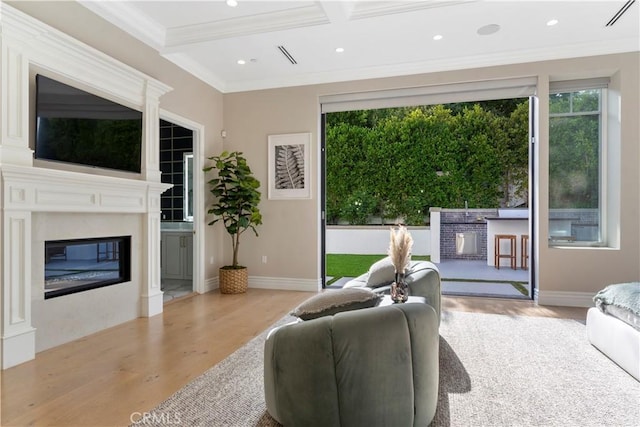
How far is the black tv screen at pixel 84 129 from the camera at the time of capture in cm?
288

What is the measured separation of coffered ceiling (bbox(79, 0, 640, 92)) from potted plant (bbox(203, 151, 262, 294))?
4.45 ft

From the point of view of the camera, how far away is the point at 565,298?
14.3ft

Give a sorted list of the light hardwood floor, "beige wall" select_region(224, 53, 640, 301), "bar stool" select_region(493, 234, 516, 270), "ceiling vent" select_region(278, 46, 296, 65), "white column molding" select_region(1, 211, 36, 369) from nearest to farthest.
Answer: the light hardwood floor < "white column molding" select_region(1, 211, 36, 369) < "beige wall" select_region(224, 53, 640, 301) < "ceiling vent" select_region(278, 46, 296, 65) < "bar stool" select_region(493, 234, 516, 270)

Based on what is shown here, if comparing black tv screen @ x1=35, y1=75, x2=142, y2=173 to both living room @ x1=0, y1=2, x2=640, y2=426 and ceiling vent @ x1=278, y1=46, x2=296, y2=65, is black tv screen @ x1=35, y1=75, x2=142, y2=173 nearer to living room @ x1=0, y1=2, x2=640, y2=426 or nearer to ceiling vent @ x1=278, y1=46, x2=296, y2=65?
living room @ x1=0, y1=2, x2=640, y2=426

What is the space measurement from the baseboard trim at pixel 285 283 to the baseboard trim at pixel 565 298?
2909 millimetres

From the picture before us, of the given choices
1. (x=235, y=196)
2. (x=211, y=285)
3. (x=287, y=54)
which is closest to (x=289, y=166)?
(x=235, y=196)

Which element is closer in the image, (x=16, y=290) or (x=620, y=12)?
(x=16, y=290)

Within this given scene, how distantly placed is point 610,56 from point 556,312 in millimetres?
3101

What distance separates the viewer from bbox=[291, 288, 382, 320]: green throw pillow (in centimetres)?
189

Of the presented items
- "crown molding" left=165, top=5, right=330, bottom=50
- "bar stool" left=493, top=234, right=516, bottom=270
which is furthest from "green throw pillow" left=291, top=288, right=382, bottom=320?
"bar stool" left=493, top=234, right=516, bottom=270

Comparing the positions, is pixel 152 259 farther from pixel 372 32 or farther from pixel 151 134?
pixel 372 32

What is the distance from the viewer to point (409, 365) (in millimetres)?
1634

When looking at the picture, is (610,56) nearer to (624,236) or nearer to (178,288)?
(624,236)

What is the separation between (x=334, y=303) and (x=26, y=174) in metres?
2.52
